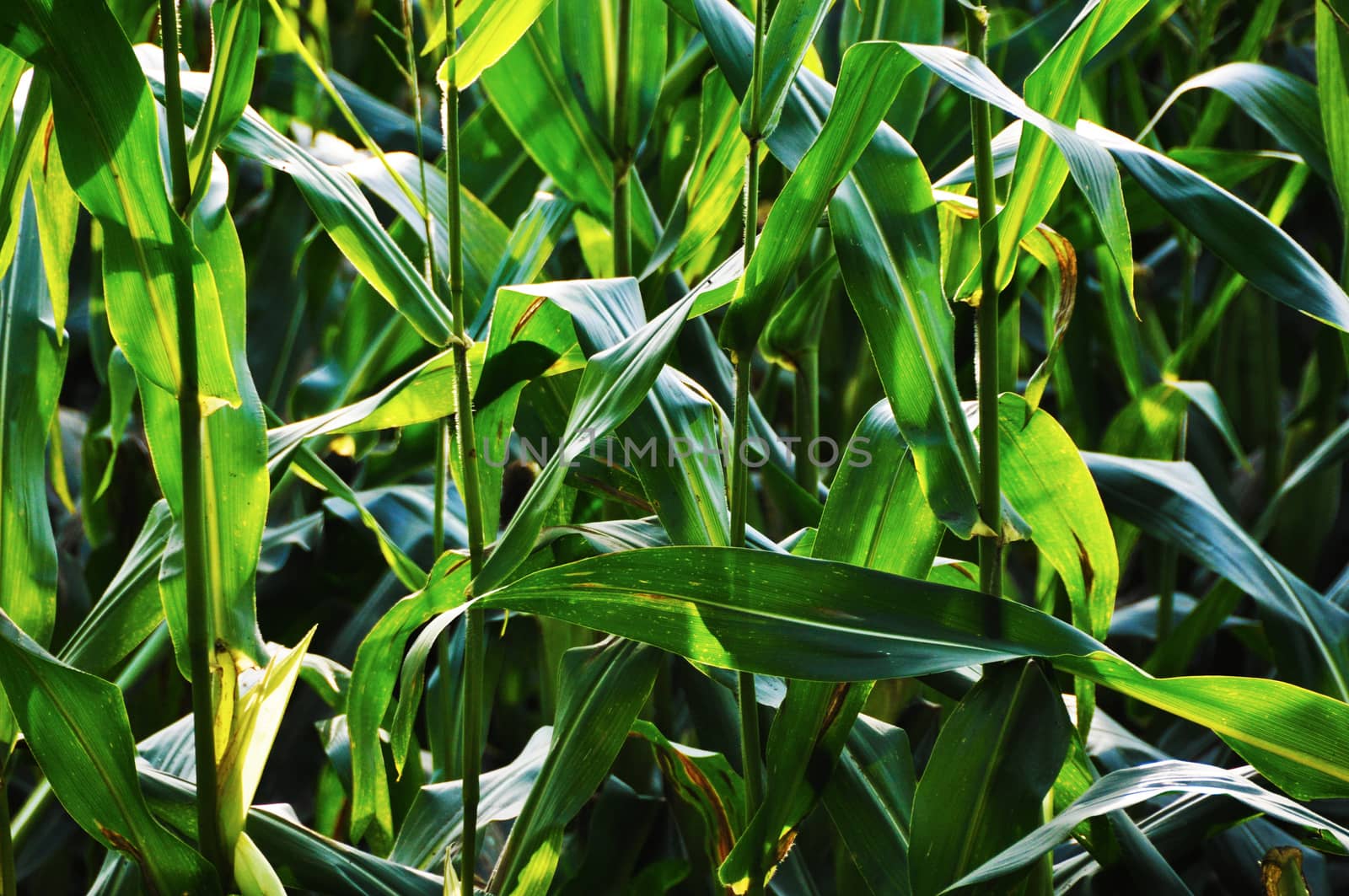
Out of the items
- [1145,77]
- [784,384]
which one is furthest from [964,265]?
[1145,77]

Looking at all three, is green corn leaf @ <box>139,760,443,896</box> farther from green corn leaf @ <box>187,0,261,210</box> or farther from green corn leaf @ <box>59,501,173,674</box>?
green corn leaf @ <box>187,0,261,210</box>

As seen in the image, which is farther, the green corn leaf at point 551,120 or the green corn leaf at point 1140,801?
the green corn leaf at point 551,120

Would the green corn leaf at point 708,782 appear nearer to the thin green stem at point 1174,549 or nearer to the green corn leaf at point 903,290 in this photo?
the green corn leaf at point 903,290

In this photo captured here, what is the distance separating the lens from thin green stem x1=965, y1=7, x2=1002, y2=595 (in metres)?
0.46

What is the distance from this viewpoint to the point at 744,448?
1.55ft

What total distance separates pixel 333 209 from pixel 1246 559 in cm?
56

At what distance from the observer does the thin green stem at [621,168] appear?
0.69 metres

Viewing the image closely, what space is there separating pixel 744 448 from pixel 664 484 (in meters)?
0.04

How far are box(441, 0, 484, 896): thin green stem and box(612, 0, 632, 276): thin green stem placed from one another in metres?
0.21

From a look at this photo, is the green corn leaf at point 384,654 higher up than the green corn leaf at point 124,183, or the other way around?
the green corn leaf at point 124,183

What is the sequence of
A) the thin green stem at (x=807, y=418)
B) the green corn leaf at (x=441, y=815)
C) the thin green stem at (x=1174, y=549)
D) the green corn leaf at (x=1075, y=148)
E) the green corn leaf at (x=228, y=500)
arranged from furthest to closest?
the thin green stem at (x=1174, y=549)
the thin green stem at (x=807, y=418)
the green corn leaf at (x=441, y=815)
the green corn leaf at (x=228, y=500)
the green corn leaf at (x=1075, y=148)

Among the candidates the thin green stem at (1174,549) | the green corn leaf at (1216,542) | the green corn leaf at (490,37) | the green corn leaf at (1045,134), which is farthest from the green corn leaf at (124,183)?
the thin green stem at (1174,549)

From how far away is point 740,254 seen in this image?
517 mm

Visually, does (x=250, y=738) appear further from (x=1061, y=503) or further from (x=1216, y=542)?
(x=1216, y=542)
